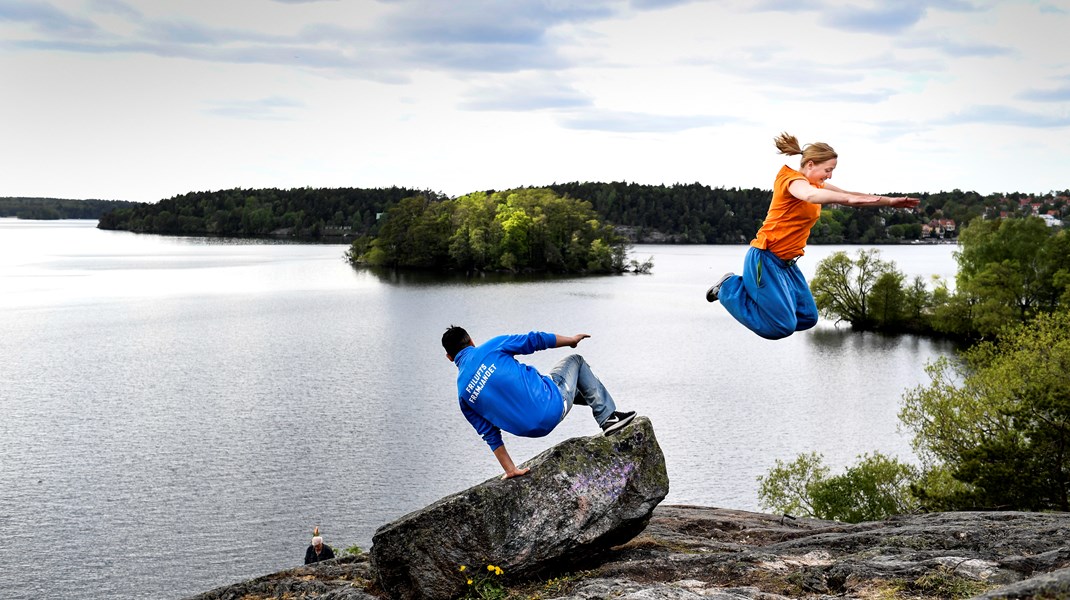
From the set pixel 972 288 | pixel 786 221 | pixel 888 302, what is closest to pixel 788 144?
pixel 786 221

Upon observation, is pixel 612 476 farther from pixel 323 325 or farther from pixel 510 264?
pixel 510 264

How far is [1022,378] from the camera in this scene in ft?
99.6

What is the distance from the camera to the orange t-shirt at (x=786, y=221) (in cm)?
927

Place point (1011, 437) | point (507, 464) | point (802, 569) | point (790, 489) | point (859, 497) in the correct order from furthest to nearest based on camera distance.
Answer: point (790, 489) → point (859, 497) → point (1011, 437) → point (507, 464) → point (802, 569)

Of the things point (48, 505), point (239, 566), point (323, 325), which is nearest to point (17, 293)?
point (323, 325)

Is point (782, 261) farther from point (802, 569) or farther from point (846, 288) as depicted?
point (846, 288)

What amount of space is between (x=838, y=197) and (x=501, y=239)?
425 ft

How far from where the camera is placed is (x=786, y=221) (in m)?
9.52

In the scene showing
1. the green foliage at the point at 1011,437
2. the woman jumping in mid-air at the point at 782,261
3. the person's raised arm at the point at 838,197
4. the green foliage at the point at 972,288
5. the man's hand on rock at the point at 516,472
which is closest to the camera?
the person's raised arm at the point at 838,197

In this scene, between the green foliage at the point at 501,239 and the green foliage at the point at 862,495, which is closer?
the green foliage at the point at 862,495

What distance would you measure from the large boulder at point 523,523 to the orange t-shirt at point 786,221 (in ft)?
9.91

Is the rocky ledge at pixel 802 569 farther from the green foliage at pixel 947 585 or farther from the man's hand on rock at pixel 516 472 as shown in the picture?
the man's hand on rock at pixel 516 472

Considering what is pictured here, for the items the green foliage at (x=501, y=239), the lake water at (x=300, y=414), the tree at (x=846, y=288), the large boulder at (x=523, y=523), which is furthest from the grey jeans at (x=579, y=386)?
the green foliage at (x=501, y=239)

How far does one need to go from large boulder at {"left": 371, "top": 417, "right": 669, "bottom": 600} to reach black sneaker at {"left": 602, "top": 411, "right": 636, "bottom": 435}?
13 centimetres
